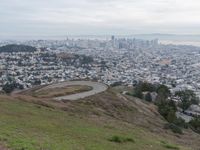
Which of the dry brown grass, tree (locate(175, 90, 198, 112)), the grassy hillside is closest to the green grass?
the grassy hillside

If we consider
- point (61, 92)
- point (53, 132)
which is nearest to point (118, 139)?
point (53, 132)

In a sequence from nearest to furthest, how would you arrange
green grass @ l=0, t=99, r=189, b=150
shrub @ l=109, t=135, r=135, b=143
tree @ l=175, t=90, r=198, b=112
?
green grass @ l=0, t=99, r=189, b=150 < shrub @ l=109, t=135, r=135, b=143 < tree @ l=175, t=90, r=198, b=112

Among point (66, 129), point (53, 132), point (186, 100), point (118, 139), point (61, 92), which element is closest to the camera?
point (53, 132)

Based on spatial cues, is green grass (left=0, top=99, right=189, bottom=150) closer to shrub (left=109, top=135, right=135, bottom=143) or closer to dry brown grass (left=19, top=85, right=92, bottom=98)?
shrub (left=109, top=135, right=135, bottom=143)

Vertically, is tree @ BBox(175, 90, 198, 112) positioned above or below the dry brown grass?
below

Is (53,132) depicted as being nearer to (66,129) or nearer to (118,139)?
(66,129)

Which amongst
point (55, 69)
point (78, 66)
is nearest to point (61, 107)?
point (55, 69)

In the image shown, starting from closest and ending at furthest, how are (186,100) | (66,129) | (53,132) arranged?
1. (53,132)
2. (66,129)
3. (186,100)

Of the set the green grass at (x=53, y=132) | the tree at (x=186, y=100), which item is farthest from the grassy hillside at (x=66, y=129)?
the tree at (x=186, y=100)
